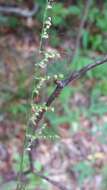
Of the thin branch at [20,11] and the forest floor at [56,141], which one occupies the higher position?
the thin branch at [20,11]

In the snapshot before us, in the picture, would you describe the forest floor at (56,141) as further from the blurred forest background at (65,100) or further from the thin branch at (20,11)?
the thin branch at (20,11)

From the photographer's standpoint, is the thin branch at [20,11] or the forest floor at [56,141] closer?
the forest floor at [56,141]

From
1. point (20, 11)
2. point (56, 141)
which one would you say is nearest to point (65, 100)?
point (56, 141)

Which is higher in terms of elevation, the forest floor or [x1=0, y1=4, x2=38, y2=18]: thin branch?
[x1=0, y1=4, x2=38, y2=18]: thin branch

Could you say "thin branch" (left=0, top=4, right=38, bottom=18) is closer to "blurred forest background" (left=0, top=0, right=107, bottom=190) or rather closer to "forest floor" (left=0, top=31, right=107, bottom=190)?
"blurred forest background" (left=0, top=0, right=107, bottom=190)

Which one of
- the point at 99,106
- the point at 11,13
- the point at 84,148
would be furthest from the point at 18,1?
the point at 84,148

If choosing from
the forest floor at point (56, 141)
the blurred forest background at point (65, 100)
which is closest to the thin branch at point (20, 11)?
the blurred forest background at point (65, 100)

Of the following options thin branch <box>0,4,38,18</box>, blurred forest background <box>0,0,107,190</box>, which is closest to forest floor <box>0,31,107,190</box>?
blurred forest background <box>0,0,107,190</box>

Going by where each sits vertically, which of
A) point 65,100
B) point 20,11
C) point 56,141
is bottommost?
point 56,141

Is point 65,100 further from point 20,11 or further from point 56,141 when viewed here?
point 20,11
